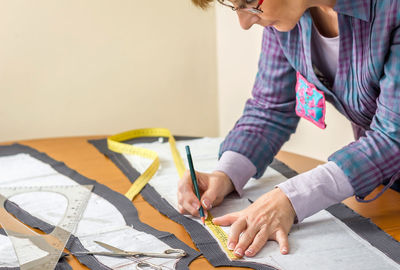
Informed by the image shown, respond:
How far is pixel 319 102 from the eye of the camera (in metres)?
1.58

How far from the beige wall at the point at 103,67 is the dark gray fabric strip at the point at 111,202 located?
1050 millimetres

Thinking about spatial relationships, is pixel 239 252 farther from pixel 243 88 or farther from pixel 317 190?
pixel 243 88

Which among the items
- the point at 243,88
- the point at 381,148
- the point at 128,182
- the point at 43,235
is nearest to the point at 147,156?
the point at 128,182

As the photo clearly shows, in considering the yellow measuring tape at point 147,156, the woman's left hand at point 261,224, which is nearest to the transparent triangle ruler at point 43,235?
the yellow measuring tape at point 147,156

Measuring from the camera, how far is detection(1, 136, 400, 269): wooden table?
4.44ft

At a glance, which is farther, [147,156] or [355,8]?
[147,156]

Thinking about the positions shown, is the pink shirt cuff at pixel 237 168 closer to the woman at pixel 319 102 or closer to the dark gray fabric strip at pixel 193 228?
the woman at pixel 319 102

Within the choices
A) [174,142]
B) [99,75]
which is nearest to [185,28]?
[99,75]

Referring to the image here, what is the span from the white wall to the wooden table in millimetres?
533

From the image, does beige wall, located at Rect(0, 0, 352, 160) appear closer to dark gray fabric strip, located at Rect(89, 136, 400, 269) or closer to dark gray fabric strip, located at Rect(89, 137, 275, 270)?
dark gray fabric strip, located at Rect(89, 137, 275, 270)

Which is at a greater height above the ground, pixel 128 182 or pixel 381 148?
pixel 381 148

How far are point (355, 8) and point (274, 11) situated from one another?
0.20 m

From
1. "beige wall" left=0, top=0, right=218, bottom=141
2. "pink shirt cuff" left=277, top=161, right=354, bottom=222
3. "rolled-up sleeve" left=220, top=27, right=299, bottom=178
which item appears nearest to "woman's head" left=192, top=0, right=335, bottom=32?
"rolled-up sleeve" left=220, top=27, right=299, bottom=178

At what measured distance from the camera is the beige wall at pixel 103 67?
2.95 m
